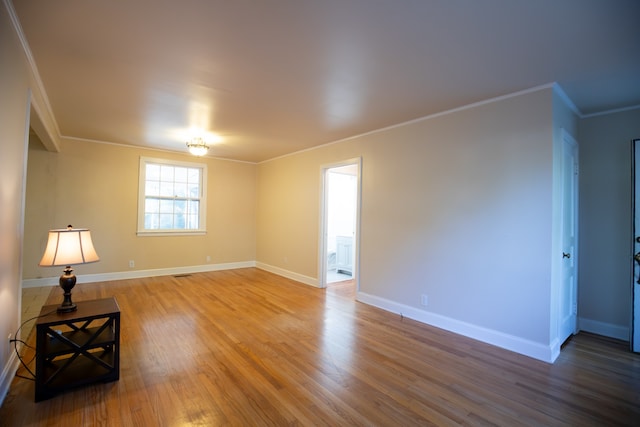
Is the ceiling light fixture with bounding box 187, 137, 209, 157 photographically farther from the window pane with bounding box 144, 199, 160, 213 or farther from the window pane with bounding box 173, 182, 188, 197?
the window pane with bounding box 144, 199, 160, 213

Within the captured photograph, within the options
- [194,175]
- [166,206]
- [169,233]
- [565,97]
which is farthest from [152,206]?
[565,97]

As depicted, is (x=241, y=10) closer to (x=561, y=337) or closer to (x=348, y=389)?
(x=348, y=389)

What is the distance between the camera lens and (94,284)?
17.6 ft

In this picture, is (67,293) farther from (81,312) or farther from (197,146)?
(197,146)

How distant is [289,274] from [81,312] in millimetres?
4051

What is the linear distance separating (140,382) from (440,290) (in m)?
3.10

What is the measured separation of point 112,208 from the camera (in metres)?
5.70

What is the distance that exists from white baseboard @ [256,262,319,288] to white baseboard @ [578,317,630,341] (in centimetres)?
367

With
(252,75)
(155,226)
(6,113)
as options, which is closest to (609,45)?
(252,75)

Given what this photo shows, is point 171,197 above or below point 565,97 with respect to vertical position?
below

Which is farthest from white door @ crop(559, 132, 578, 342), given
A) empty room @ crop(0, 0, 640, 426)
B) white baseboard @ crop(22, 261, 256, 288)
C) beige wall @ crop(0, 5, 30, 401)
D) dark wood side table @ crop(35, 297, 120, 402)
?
white baseboard @ crop(22, 261, 256, 288)

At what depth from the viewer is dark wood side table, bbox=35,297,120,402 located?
2.12 m

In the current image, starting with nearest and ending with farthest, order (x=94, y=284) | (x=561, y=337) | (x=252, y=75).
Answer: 1. (x=252, y=75)
2. (x=561, y=337)
3. (x=94, y=284)

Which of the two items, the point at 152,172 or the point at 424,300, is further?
the point at 152,172
